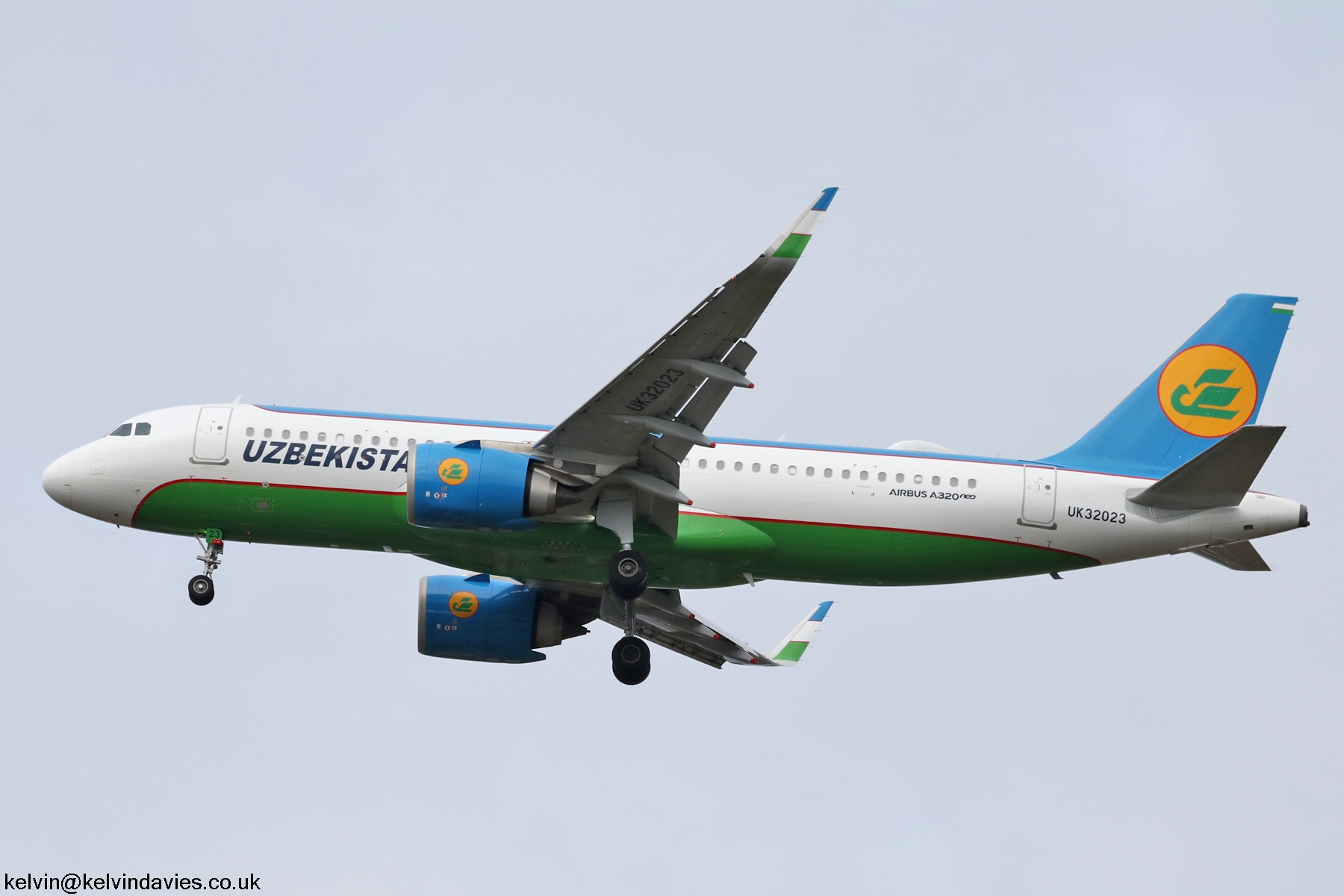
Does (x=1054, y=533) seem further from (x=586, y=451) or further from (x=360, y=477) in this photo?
(x=360, y=477)

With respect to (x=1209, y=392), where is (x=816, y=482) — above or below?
below

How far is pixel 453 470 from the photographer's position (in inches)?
1266


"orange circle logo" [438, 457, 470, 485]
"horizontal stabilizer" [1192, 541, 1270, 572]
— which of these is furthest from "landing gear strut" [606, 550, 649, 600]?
"horizontal stabilizer" [1192, 541, 1270, 572]

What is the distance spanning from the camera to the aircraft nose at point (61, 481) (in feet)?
118

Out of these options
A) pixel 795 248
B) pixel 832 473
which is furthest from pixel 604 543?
pixel 795 248

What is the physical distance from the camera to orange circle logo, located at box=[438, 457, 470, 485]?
32.1 metres

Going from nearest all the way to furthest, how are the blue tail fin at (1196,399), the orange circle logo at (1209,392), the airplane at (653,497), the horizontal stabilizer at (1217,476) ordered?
the horizontal stabilizer at (1217,476) < the airplane at (653,497) < the blue tail fin at (1196,399) < the orange circle logo at (1209,392)

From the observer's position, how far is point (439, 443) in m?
33.0

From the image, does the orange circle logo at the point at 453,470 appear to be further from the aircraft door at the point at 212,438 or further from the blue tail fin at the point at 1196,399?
the blue tail fin at the point at 1196,399

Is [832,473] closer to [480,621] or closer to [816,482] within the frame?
[816,482]

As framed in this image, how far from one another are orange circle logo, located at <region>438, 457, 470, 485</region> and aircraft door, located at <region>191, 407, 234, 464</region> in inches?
228

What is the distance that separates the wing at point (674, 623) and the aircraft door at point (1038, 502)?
8097 millimetres

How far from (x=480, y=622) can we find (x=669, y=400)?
9.98 m

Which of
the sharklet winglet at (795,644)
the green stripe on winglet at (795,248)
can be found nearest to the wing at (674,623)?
the sharklet winglet at (795,644)
